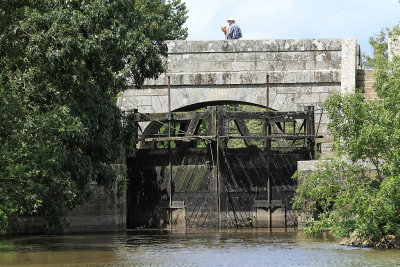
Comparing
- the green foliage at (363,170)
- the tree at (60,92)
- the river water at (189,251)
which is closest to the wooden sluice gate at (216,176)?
the river water at (189,251)

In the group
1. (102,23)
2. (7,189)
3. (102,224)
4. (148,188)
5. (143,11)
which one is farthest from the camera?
(143,11)

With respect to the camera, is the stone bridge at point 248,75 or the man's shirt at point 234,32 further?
the man's shirt at point 234,32

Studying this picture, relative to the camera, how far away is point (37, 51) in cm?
2183

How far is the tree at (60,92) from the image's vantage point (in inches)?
836

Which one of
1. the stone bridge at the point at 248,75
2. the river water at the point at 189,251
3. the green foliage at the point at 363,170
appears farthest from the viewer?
the stone bridge at the point at 248,75

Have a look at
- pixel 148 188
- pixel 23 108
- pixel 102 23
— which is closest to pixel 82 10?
pixel 102 23

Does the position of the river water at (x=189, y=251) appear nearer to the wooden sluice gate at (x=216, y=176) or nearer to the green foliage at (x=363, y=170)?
the green foliage at (x=363, y=170)

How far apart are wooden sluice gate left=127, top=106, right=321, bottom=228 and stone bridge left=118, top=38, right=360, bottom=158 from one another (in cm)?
116

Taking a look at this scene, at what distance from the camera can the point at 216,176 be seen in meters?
31.3

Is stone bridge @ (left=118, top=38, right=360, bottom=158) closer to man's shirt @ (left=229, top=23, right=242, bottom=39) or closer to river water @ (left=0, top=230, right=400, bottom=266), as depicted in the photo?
man's shirt @ (left=229, top=23, right=242, bottom=39)

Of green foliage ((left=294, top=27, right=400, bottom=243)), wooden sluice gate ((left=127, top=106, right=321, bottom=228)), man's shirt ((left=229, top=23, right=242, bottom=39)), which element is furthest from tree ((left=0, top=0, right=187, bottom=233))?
man's shirt ((left=229, top=23, right=242, bottom=39))

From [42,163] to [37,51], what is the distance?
8.17 feet

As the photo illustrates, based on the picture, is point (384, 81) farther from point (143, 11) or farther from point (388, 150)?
point (143, 11)

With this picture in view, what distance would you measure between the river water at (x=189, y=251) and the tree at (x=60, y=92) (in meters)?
1.04
